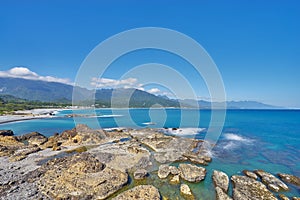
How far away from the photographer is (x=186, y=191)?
11.7 m

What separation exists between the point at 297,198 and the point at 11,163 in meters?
23.1

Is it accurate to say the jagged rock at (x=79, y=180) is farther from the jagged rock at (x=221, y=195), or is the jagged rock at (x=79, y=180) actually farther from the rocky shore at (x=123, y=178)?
the jagged rock at (x=221, y=195)

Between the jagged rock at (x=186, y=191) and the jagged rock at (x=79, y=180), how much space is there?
4.06 metres

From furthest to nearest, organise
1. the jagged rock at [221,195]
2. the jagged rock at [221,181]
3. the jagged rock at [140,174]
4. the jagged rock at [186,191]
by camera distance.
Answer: the jagged rock at [140,174]
the jagged rock at [221,181]
the jagged rock at [186,191]
the jagged rock at [221,195]

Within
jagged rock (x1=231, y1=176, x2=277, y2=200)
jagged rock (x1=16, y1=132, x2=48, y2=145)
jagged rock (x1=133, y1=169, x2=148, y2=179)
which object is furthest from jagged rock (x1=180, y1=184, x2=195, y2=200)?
jagged rock (x1=16, y1=132, x2=48, y2=145)

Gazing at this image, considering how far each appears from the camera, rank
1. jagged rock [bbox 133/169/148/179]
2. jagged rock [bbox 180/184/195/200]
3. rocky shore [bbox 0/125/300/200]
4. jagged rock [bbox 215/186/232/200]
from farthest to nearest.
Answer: jagged rock [bbox 133/169/148/179] < jagged rock [bbox 180/184/195/200] < rocky shore [bbox 0/125/300/200] < jagged rock [bbox 215/186/232/200]

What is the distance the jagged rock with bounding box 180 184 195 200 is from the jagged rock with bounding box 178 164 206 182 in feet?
4.38

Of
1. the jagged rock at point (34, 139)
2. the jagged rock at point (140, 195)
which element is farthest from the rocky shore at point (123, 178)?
the jagged rock at point (34, 139)

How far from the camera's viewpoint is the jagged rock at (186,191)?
1134 centimetres

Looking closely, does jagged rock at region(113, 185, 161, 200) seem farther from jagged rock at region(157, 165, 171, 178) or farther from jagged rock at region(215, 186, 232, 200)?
jagged rock at region(215, 186, 232, 200)

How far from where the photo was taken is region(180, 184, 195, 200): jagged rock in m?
11.3

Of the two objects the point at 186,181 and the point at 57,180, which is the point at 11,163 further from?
the point at 186,181

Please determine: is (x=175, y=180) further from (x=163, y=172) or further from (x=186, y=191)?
(x=186, y=191)

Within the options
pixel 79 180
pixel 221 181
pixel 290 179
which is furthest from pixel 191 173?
pixel 79 180
